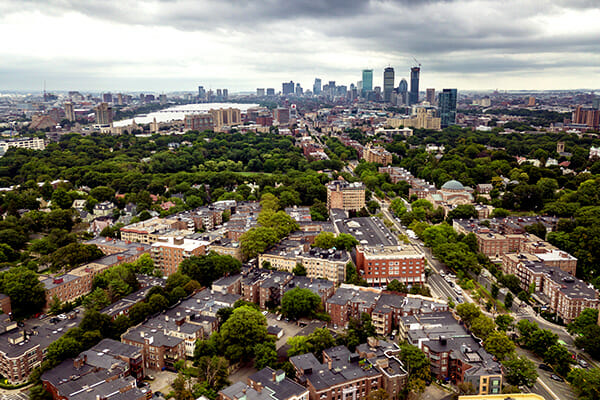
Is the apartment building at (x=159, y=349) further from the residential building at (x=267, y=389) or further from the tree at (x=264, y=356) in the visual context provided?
the residential building at (x=267, y=389)

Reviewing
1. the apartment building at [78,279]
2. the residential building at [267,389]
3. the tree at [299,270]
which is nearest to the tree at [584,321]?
the tree at [299,270]

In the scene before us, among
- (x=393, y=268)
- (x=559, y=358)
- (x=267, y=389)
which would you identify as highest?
(x=393, y=268)

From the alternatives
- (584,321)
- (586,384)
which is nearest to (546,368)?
(586,384)

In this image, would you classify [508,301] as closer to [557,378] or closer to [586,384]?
[557,378]

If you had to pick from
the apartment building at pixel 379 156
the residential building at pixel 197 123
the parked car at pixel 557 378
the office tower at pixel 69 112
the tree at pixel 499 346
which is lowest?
the parked car at pixel 557 378

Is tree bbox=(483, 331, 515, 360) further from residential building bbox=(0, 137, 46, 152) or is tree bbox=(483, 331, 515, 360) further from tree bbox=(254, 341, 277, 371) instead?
residential building bbox=(0, 137, 46, 152)

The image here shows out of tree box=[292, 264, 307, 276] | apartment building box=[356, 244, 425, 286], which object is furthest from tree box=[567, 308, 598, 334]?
tree box=[292, 264, 307, 276]

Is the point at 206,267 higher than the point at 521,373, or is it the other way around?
the point at 206,267
